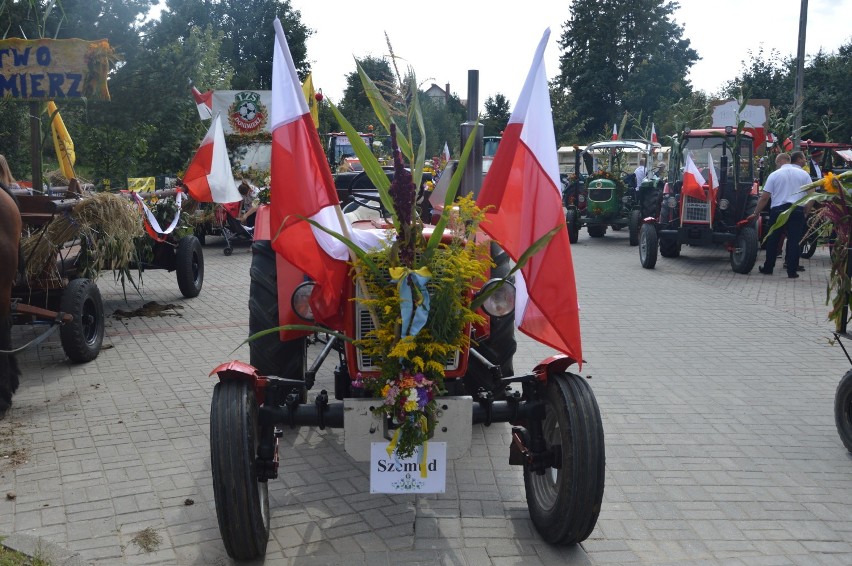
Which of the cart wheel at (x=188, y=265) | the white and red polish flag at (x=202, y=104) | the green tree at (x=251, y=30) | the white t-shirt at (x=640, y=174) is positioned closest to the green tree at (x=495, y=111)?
the green tree at (x=251, y=30)

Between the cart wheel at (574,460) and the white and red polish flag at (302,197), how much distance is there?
1175 mm

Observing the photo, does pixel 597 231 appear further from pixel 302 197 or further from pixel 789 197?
pixel 302 197

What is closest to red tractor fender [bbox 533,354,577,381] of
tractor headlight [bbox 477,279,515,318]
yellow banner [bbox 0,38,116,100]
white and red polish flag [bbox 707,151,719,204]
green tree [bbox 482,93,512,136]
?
tractor headlight [bbox 477,279,515,318]

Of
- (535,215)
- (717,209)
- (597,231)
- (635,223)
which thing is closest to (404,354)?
(535,215)

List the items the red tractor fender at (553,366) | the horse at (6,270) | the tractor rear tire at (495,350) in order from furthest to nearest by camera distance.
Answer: the horse at (6,270)
the tractor rear tire at (495,350)
the red tractor fender at (553,366)

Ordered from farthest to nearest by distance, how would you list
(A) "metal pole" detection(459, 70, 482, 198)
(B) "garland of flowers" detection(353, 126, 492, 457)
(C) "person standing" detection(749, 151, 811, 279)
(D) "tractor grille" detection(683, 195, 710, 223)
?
(D) "tractor grille" detection(683, 195, 710, 223), (C) "person standing" detection(749, 151, 811, 279), (A) "metal pole" detection(459, 70, 482, 198), (B) "garland of flowers" detection(353, 126, 492, 457)

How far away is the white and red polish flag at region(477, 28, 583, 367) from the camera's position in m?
4.08

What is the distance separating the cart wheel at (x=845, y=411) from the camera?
18.6 ft

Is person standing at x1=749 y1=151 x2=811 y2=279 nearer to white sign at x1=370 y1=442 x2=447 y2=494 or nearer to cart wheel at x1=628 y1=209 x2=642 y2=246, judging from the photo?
cart wheel at x1=628 y1=209 x2=642 y2=246

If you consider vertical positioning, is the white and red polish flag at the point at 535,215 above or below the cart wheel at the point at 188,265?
above

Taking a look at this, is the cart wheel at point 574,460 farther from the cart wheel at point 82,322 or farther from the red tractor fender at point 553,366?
the cart wheel at point 82,322

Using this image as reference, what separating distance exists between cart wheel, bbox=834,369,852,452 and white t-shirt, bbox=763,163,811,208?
8828 mm

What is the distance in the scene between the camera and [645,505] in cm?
478

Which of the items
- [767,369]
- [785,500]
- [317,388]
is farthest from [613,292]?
[785,500]
